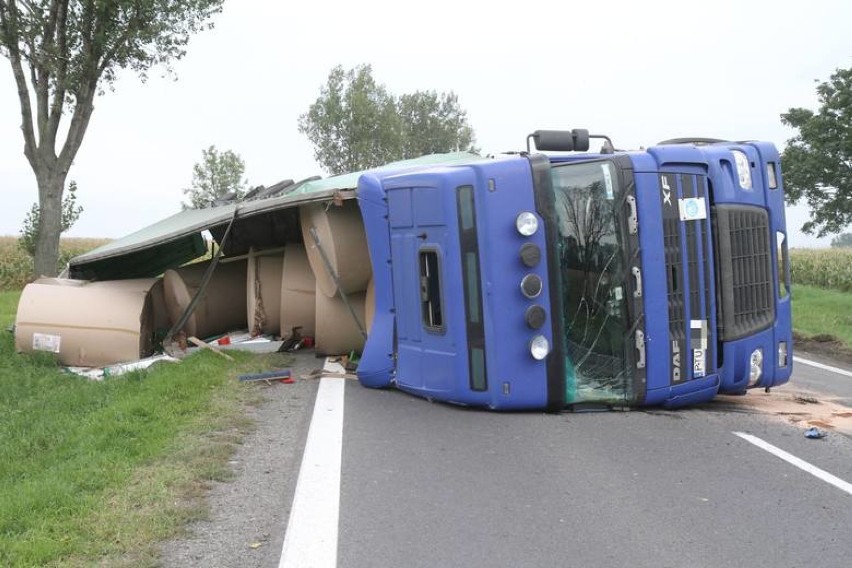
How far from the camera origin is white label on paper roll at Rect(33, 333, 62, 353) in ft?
33.4

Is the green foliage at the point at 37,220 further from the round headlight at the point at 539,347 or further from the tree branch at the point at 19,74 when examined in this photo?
the round headlight at the point at 539,347

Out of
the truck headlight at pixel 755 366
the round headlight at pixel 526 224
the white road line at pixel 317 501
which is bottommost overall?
the white road line at pixel 317 501

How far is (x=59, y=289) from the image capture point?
10.3 metres

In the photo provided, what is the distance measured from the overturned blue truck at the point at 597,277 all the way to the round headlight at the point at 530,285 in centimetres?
1

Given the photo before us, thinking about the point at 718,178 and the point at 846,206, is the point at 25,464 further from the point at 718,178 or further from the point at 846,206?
the point at 846,206

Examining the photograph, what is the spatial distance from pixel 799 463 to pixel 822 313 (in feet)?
45.5

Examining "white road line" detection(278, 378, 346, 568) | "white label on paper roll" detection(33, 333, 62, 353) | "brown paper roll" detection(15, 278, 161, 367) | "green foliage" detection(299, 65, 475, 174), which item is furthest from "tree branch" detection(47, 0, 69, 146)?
"green foliage" detection(299, 65, 475, 174)

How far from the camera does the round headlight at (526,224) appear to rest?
637 cm

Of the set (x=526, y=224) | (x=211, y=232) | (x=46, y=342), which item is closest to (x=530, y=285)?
(x=526, y=224)

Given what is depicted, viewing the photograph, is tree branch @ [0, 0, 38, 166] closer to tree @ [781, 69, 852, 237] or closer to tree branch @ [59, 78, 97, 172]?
tree branch @ [59, 78, 97, 172]

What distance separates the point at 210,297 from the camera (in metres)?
11.4

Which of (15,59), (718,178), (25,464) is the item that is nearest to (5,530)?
(25,464)

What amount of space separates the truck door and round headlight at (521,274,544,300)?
568 mm

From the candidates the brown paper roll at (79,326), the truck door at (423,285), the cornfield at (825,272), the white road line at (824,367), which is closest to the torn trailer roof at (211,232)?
the brown paper roll at (79,326)
